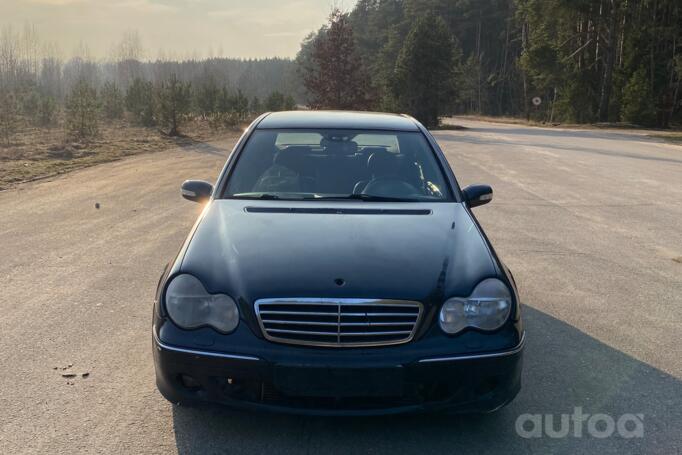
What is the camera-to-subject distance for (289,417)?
311cm

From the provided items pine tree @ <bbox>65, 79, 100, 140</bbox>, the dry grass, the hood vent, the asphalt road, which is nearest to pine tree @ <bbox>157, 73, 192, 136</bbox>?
the dry grass

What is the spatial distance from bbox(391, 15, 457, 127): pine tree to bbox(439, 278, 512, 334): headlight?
40288mm

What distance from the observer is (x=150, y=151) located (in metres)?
19.0

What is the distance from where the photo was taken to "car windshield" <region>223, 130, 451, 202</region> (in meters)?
4.10

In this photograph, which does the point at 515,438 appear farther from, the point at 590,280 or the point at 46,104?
the point at 46,104

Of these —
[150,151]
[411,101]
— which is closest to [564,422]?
[150,151]

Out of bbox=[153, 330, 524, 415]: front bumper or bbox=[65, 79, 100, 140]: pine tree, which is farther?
bbox=[65, 79, 100, 140]: pine tree

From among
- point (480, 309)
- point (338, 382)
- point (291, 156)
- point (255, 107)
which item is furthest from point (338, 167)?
point (255, 107)

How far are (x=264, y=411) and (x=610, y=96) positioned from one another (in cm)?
4937

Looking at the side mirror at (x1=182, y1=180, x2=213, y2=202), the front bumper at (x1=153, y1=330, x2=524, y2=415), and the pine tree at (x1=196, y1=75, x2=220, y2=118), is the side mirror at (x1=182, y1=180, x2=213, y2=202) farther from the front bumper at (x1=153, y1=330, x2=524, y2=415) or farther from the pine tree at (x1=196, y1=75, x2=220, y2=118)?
the pine tree at (x1=196, y1=75, x2=220, y2=118)

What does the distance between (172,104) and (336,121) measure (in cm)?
2074

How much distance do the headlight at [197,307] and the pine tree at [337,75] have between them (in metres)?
31.0

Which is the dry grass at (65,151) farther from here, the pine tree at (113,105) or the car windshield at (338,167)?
the pine tree at (113,105)

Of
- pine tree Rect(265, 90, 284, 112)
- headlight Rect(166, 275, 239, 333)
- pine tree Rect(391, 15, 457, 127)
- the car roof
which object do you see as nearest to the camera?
headlight Rect(166, 275, 239, 333)
